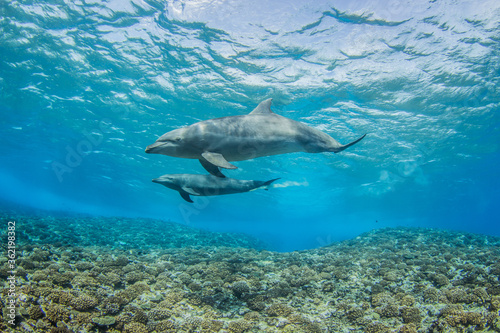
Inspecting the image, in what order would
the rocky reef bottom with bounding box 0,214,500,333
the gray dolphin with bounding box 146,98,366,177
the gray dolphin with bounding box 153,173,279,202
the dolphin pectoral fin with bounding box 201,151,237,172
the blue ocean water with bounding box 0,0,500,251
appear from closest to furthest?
the rocky reef bottom with bounding box 0,214,500,333, the dolphin pectoral fin with bounding box 201,151,237,172, the gray dolphin with bounding box 146,98,366,177, the gray dolphin with bounding box 153,173,279,202, the blue ocean water with bounding box 0,0,500,251

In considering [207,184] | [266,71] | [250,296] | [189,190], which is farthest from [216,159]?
[266,71]

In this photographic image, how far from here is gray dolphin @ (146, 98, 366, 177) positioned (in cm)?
473

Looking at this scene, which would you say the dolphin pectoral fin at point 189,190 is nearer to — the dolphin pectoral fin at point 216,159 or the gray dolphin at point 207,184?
the gray dolphin at point 207,184

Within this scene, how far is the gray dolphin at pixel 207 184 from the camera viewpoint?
587cm

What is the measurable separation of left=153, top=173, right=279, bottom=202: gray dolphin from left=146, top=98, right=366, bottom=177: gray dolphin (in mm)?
783

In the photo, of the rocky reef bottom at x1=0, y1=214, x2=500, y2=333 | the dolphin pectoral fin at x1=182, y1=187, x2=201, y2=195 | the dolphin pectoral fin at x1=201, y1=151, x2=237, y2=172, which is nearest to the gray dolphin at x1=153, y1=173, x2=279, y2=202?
the dolphin pectoral fin at x1=182, y1=187, x2=201, y2=195

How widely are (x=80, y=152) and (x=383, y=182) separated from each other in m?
43.6

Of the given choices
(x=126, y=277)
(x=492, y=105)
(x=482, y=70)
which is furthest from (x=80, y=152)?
(x=492, y=105)

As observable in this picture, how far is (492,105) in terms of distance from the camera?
15.5 m

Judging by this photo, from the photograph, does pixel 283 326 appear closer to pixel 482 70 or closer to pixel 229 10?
pixel 229 10

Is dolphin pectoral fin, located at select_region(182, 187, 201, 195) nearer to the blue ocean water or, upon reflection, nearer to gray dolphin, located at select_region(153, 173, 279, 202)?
gray dolphin, located at select_region(153, 173, 279, 202)

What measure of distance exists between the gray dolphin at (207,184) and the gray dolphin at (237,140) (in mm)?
783

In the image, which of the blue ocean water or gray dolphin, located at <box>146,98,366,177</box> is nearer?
gray dolphin, located at <box>146,98,366,177</box>

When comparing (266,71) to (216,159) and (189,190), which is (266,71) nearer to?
(189,190)
